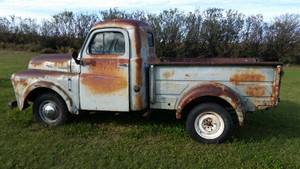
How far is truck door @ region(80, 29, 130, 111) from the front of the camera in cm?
438

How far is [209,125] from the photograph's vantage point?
4242 mm

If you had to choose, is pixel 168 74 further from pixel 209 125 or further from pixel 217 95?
pixel 209 125

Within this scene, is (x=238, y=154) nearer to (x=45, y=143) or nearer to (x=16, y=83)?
(x=45, y=143)

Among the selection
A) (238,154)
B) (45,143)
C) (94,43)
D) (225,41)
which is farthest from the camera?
(225,41)

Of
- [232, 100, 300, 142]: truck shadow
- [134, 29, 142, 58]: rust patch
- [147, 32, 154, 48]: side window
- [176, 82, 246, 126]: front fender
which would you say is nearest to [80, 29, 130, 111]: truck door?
[134, 29, 142, 58]: rust patch

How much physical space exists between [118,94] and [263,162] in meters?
2.55

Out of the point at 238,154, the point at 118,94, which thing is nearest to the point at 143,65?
the point at 118,94

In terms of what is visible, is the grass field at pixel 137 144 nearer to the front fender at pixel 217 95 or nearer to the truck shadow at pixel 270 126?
the truck shadow at pixel 270 126

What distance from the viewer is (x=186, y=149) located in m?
4.06

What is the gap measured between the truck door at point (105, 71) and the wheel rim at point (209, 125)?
129 centimetres

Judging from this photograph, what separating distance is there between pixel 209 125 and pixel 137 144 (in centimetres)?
128

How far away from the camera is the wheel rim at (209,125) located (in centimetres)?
420

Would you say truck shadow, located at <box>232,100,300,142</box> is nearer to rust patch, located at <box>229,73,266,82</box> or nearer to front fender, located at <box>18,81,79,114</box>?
rust patch, located at <box>229,73,266,82</box>

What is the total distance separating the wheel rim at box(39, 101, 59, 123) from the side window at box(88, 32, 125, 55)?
1.38 metres
